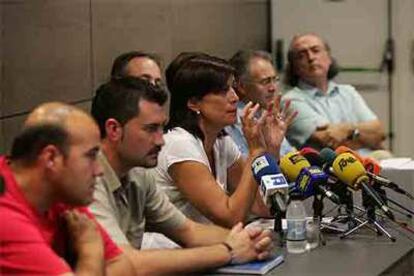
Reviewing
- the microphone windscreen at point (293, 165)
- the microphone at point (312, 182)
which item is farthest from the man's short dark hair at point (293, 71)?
the microphone at point (312, 182)

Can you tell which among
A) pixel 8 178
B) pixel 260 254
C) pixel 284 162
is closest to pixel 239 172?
pixel 284 162

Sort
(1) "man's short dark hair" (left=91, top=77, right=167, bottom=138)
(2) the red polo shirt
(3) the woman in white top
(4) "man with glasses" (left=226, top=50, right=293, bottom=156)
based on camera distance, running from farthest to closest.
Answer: (4) "man with glasses" (left=226, top=50, right=293, bottom=156) → (3) the woman in white top → (1) "man's short dark hair" (left=91, top=77, right=167, bottom=138) → (2) the red polo shirt

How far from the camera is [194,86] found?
12.3ft

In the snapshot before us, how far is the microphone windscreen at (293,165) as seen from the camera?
3.53 metres

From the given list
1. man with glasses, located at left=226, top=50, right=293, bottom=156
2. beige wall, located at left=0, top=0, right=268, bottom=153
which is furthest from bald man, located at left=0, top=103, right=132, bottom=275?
man with glasses, located at left=226, top=50, right=293, bottom=156

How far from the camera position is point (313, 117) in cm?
558

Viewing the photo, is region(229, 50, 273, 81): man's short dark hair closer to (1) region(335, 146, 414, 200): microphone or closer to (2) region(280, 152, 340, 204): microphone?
Result: (1) region(335, 146, 414, 200): microphone

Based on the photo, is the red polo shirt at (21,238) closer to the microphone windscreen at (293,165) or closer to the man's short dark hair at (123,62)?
the microphone windscreen at (293,165)

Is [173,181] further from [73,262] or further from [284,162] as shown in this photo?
[73,262]

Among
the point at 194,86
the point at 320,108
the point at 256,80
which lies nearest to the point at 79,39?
the point at 194,86

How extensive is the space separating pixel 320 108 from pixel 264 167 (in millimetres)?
2445

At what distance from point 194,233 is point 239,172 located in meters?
0.80

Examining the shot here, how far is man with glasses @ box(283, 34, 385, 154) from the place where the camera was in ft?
18.2

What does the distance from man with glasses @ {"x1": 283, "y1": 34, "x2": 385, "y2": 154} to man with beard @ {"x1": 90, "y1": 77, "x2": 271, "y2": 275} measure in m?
2.35
